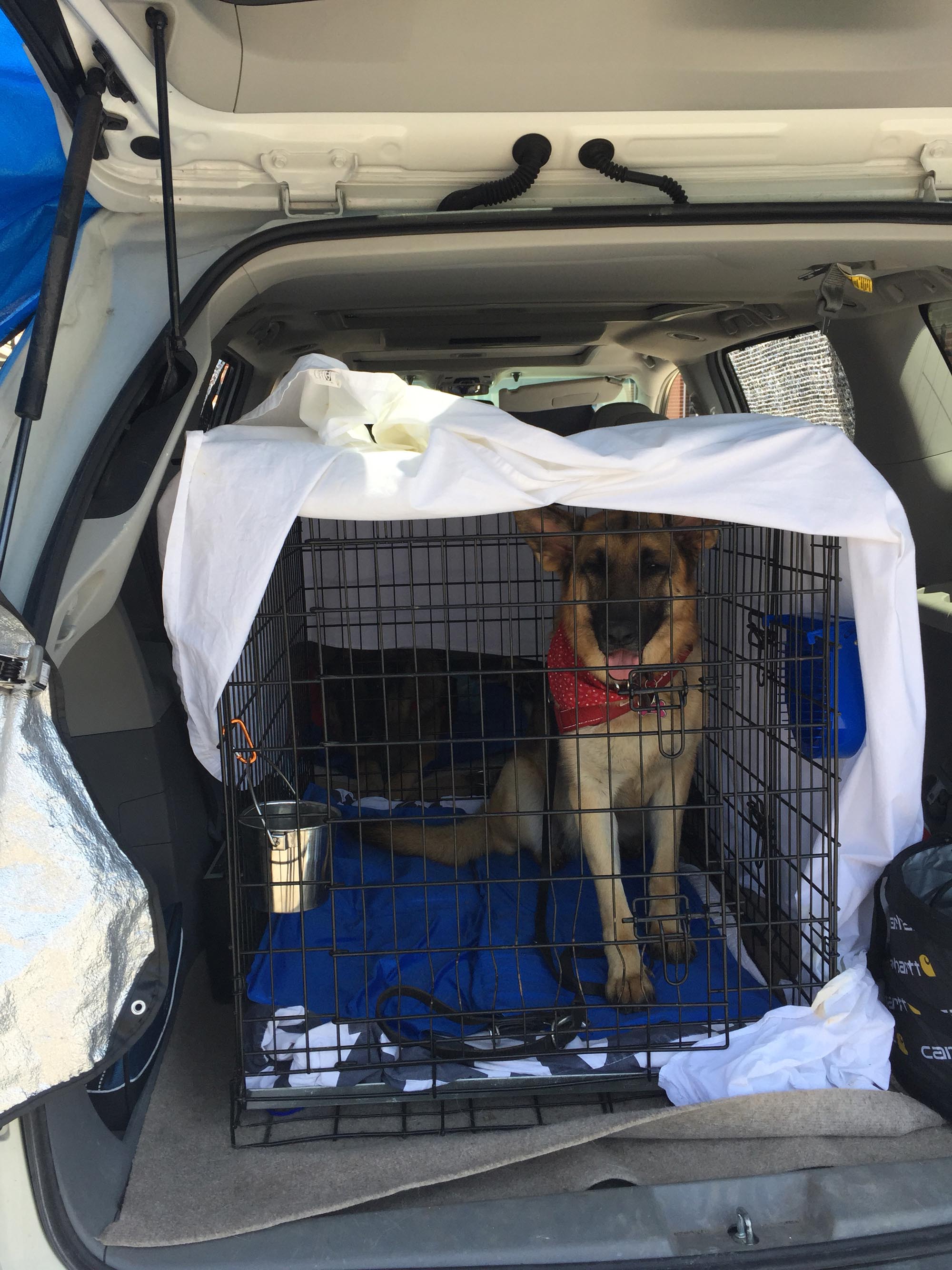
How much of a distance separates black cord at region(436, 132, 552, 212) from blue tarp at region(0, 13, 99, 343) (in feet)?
2.36

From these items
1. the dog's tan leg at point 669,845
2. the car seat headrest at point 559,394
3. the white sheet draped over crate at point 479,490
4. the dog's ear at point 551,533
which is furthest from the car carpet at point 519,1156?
the car seat headrest at point 559,394

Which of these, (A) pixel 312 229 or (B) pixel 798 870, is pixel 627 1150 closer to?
(B) pixel 798 870

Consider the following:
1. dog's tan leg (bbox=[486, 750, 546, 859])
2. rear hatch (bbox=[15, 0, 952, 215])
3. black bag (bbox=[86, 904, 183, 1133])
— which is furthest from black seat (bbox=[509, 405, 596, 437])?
black bag (bbox=[86, 904, 183, 1133])

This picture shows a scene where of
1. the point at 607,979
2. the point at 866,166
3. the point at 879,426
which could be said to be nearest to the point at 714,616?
the point at 879,426

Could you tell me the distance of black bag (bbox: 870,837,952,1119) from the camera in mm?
1729

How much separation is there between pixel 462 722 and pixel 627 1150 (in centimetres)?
223

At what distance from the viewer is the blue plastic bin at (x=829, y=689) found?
201cm

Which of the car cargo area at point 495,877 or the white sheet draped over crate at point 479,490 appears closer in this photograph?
the car cargo area at point 495,877

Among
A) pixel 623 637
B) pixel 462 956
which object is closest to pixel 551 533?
pixel 623 637

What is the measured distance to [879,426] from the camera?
3.16m

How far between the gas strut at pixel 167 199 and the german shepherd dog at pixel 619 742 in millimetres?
795

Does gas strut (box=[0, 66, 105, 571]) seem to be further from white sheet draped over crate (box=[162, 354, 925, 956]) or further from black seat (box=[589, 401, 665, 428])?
black seat (box=[589, 401, 665, 428])

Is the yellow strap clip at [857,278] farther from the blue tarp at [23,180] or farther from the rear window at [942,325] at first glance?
the blue tarp at [23,180]

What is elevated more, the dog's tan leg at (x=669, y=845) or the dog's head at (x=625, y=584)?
the dog's head at (x=625, y=584)
